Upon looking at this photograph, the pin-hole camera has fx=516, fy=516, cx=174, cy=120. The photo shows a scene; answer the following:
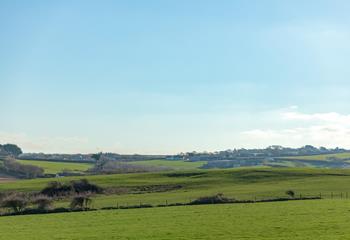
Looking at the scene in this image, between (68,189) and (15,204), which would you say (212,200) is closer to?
(15,204)

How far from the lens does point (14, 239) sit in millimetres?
39469

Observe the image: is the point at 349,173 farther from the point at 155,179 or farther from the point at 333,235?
the point at 333,235

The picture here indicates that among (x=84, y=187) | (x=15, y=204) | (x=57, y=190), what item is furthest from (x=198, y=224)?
(x=84, y=187)

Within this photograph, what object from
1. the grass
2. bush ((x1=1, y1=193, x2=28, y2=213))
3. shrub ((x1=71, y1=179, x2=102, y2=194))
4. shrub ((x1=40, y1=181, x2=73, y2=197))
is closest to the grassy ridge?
shrub ((x1=71, y1=179, x2=102, y2=194))

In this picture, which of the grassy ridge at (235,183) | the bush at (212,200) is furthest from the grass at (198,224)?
the grassy ridge at (235,183)

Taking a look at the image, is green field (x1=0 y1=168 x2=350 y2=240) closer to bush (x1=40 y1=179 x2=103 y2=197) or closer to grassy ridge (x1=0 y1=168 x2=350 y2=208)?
grassy ridge (x1=0 y1=168 x2=350 y2=208)

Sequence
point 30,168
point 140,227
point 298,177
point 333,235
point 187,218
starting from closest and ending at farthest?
1. point 333,235
2. point 140,227
3. point 187,218
4. point 298,177
5. point 30,168

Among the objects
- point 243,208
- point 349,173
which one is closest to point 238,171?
point 349,173

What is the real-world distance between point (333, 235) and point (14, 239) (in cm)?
2353

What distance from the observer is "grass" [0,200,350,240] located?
3831cm

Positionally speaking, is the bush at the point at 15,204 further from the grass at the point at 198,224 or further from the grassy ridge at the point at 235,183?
the grassy ridge at the point at 235,183

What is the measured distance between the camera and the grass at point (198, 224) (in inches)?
1508

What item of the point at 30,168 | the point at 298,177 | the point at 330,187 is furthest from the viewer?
the point at 30,168

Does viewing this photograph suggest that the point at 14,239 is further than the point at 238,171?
No
